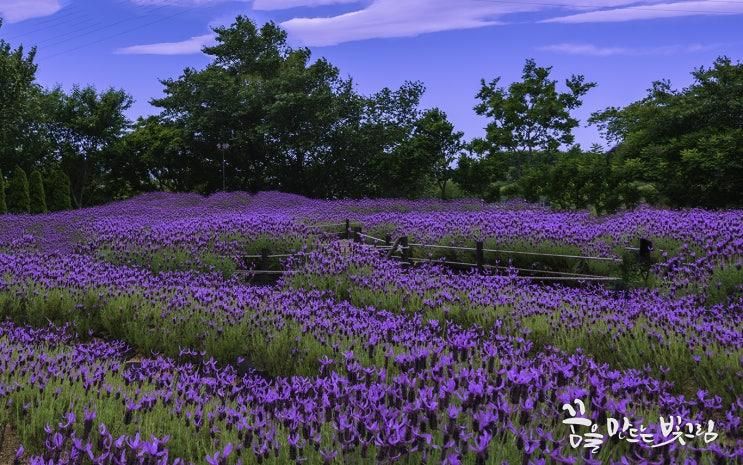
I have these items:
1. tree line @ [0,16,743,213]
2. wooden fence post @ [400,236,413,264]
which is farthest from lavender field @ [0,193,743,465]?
tree line @ [0,16,743,213]

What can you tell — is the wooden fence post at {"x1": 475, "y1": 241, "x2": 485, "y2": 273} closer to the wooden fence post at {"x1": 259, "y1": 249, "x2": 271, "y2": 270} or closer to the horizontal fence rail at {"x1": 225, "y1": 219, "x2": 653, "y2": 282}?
the horizontal fence rail at {"x1": 225, "y1": 219, "x2": 653, "y2": 282}

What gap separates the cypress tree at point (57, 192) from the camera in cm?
3134

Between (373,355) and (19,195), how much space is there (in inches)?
1122

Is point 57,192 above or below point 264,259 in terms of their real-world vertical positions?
above

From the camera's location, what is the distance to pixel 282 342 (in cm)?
580

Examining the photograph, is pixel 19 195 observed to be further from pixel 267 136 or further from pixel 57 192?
pixel 267 136

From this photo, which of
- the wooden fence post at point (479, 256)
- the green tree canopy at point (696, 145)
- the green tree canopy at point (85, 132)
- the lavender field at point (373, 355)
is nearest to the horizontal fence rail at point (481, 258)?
the wooden fence post at point (479, 256)

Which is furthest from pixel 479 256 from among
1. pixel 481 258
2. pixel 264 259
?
pixel 264 259

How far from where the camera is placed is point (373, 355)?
16.6 feet

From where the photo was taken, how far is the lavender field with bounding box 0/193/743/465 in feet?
9.59

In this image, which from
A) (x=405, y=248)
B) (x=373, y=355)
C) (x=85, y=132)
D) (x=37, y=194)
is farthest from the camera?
(x=85, y=132)

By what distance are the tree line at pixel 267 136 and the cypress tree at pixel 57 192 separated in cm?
6

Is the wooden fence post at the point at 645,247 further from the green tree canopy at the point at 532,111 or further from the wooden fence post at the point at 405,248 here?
the green tree canopy at the point at 532,111

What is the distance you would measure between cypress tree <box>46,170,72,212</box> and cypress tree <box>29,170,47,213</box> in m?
1.13
